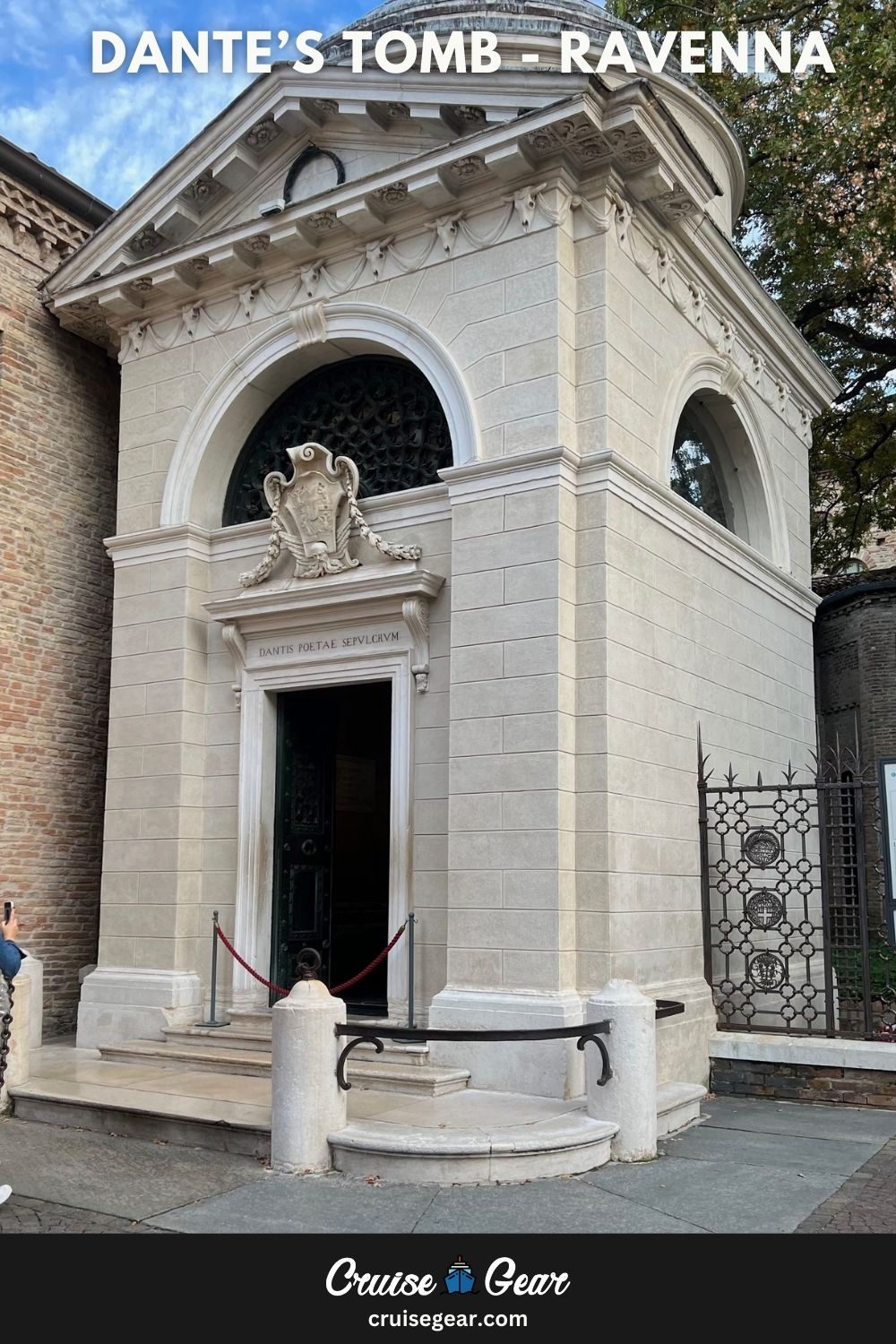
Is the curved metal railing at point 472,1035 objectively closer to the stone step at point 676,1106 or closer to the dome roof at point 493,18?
the stone step at point 676,1106

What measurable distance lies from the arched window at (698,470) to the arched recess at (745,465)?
0.26 feet

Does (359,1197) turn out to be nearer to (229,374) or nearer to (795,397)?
(229,374)

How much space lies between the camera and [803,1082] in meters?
10.4

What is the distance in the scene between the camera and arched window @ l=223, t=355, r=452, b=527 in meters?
11.5

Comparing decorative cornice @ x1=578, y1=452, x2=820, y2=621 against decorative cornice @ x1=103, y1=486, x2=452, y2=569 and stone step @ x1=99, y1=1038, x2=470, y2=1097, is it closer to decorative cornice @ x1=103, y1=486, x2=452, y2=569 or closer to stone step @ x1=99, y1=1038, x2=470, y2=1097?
decorative cornice @ x1=103, y1=486, x2=452, y2=569

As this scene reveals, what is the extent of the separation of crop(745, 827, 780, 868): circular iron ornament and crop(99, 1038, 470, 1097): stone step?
3.16 m

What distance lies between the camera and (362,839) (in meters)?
16.9

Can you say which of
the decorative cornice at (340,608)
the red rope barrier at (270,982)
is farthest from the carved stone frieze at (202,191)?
the red rope barrier at (270,982)

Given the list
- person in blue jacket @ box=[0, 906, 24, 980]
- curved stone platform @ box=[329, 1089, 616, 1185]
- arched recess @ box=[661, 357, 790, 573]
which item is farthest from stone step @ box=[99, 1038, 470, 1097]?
arched recess @ box=[661, 357, 790, 573]

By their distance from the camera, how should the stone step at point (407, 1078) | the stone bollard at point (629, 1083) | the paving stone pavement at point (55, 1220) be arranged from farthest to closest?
the stone step at point (407, 1078) → the stone bollard at point (629, 1083) → the paving stone pavement at point (55, 1220)

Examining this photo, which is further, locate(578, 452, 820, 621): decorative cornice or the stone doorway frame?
the stone doorway frame

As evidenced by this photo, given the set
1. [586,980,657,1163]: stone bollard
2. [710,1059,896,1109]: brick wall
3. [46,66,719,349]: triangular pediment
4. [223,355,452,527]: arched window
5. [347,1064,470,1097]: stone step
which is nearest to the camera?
[586,980,657,1163]: stone bollard

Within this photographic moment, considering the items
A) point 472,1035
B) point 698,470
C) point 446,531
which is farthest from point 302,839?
point 698,470
